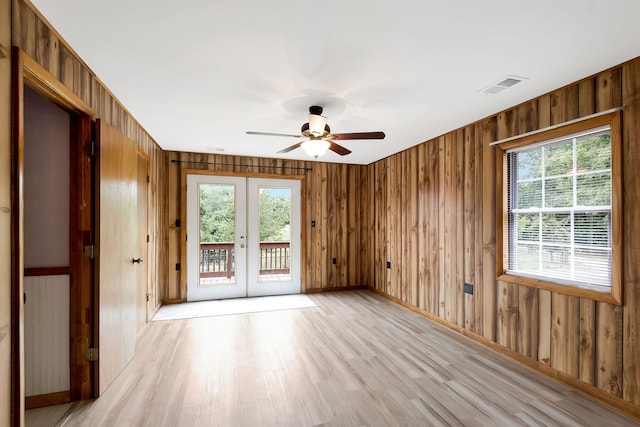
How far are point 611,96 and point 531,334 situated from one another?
215 centimetres

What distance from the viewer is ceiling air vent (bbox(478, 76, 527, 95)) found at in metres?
2.33

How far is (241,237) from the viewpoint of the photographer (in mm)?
5066

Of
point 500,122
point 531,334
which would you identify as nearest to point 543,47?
point 500,122

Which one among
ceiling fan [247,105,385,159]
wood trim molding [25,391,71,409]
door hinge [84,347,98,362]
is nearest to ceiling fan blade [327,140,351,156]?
ceiling fan [247,105,385,159]

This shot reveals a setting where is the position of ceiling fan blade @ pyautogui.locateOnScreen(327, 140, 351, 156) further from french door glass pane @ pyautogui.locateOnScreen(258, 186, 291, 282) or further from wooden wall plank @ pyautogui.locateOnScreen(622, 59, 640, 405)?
french door glass pane @ pyautogui.locateOnScreen(258, 186, 291, 282)

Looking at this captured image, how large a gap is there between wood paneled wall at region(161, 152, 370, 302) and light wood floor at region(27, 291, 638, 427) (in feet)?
6.13

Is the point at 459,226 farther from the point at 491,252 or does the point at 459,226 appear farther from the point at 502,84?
the point at 502,84

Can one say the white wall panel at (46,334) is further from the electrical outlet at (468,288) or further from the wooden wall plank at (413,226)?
the wooden wall plank at (413,226)

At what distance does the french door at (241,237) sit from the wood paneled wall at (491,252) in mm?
1741

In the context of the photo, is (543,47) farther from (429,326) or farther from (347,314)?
(347,314)

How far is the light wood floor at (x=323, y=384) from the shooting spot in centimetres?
203

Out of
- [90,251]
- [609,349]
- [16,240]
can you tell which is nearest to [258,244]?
[90,251]

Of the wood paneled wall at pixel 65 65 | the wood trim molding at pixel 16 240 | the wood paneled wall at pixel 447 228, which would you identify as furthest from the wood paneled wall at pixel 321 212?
the wood trim molding at pixel 16 240

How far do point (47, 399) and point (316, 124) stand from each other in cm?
307
